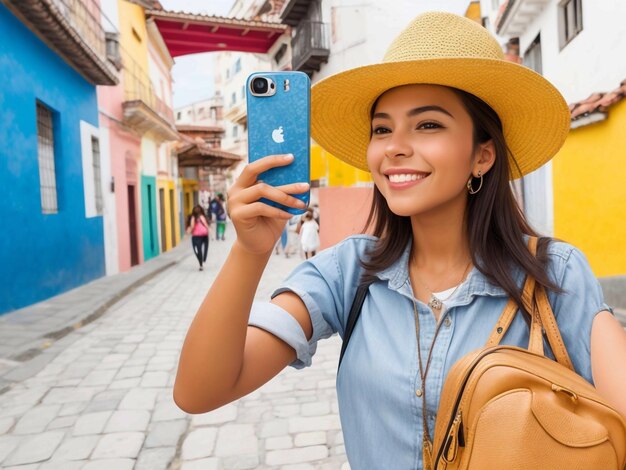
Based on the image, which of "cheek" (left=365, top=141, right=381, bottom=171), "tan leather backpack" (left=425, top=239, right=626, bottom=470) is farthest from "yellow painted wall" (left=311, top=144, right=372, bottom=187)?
"tan leather backpack" (left=425, top=239, right=626, bottom=470)

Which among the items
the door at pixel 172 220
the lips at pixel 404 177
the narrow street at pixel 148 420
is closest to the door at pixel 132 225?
the door at pixel 172 220

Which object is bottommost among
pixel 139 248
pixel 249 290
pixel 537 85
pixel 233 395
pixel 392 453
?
pixel 139 248

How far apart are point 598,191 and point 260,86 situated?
767 centimetres

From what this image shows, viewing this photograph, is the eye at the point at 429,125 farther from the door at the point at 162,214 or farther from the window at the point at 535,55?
the door at the point at 162,214

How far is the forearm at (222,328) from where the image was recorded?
125cm

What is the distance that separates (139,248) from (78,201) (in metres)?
5.23

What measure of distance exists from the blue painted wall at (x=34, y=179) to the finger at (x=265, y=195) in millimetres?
7733

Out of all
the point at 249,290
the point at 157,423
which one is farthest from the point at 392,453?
the point at 157,423

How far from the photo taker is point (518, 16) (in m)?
10.9

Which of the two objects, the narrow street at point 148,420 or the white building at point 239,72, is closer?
the narrow street at point 148,420

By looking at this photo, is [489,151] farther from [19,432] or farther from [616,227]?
[616,227]

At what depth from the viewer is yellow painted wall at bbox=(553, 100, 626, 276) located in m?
7.06

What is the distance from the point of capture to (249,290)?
4.14ft

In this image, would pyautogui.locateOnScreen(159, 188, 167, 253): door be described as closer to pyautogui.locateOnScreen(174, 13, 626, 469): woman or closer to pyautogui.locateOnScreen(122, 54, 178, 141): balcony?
pyautogui.locateOnScreen(122, 54, 178, 141): balcony
